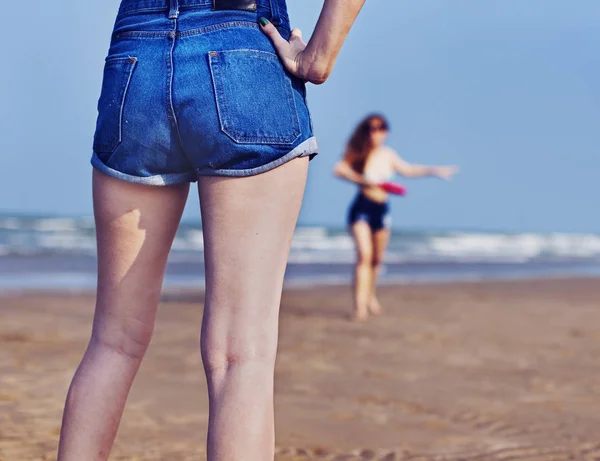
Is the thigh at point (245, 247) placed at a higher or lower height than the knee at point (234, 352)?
higher

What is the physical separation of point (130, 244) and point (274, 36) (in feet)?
1.89

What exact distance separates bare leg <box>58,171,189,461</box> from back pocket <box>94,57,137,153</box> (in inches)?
3.6

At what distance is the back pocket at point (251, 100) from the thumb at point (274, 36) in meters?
0.05

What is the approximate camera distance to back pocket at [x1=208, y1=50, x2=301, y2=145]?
173 cm

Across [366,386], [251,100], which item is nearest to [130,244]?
[251,100]

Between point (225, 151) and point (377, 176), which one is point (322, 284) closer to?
point (377, 176)

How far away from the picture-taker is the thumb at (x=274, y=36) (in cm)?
183

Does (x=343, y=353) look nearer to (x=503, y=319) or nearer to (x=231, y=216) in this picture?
(x=503, y=319)

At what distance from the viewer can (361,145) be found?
816 cm

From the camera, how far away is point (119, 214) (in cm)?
192

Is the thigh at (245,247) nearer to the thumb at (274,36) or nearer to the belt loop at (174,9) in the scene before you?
the thumb at (274,36)

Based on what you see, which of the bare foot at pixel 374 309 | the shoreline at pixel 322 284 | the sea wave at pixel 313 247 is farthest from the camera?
the sea wave at pixel 313 247

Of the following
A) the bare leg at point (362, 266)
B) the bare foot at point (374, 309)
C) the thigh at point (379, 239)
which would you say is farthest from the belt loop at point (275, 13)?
the bare foot at point (374, 309)

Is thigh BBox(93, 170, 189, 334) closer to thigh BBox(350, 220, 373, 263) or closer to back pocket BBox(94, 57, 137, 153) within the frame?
back pocket BBox(94, 57, 137, 153)
